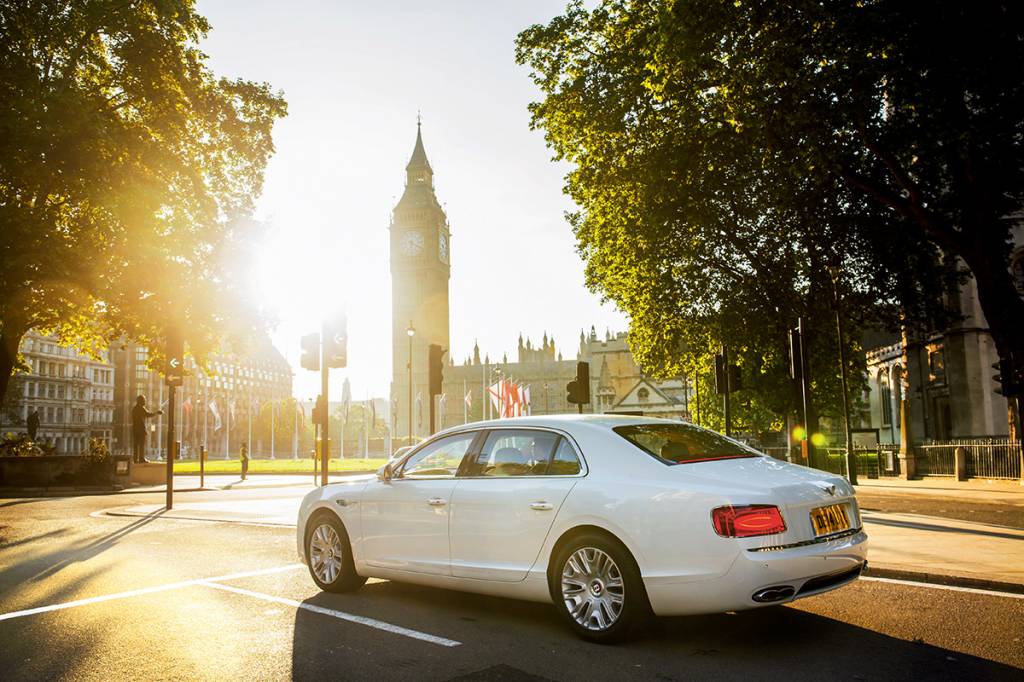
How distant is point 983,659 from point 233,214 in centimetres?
2516

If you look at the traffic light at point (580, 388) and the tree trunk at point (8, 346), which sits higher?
the tree trunk at point (8, 346)

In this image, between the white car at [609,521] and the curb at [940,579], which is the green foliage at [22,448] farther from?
the curb at [940,579]

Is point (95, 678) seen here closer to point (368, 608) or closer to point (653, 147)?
point (368, 608)

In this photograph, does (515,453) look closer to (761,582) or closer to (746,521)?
(746,521)

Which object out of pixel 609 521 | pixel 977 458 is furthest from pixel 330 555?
pixel 977 458

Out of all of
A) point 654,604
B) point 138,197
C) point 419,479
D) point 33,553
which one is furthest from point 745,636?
point 138,197

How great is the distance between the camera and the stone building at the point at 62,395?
300 ft

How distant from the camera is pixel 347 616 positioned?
6.30 m

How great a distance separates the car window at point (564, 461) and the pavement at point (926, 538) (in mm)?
4256

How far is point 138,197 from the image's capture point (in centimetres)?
2042

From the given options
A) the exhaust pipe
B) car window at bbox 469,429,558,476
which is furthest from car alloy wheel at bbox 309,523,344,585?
the exhaust pipe

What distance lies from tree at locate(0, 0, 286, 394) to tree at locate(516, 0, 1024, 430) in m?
10.6

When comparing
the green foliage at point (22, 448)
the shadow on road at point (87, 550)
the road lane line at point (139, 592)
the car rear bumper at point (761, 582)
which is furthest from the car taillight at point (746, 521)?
the green foliage at point (22, 448)

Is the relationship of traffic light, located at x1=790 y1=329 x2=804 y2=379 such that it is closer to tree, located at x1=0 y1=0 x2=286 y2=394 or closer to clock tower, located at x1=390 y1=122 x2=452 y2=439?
tree, located at x1=0 y1=0 x2=286 y2=394
